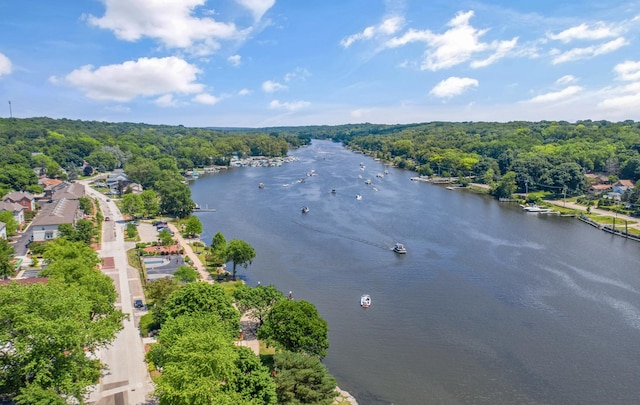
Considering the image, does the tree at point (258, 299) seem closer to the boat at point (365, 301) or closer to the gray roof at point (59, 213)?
the boat at point (365, 301)

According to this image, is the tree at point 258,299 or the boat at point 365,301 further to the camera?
the boat at point 365,301

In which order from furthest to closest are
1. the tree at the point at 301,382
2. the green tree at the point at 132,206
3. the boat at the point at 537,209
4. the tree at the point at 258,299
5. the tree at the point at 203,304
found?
1. the boat at the point at 537,209
2. the green tree at the point at 132,206
3. the tree at the point at 258,299
4. the tree at the point at 203,304
5. the tree at the point at 301,382

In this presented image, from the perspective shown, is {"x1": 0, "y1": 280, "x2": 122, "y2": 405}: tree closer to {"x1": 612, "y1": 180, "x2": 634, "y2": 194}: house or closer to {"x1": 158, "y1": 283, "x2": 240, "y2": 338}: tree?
{"x1": 158, "y1": 283, "x2": 240, "y2": 338}: tree

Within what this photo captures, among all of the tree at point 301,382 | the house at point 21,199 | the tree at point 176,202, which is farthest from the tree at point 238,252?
the house at point 21,199

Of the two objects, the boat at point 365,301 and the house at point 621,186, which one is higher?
the house at point 621,186

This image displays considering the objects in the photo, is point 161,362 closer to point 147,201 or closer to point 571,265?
point 571,265

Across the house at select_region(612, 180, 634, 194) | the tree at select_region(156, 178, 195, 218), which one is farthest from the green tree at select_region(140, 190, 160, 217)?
the house at select_region(612, 180, 634, 194)

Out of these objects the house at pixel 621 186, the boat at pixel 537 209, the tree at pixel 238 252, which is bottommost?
the boat at pixel 537 209

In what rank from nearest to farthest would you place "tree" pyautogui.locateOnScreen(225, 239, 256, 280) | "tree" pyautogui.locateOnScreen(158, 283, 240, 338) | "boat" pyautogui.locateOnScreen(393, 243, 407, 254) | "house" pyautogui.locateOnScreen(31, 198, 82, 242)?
"tree" pyautogui.locateOnScreen(158, 283, 240, 338) → "tree" pyautogui.locateOnScreen(225, 239, 256, 280) → "house" pyautogui.locateOnScreen(31, 198, 82, 242) → "boat" pyautogui.locateOnScreen(393, 243, 407, 254)
